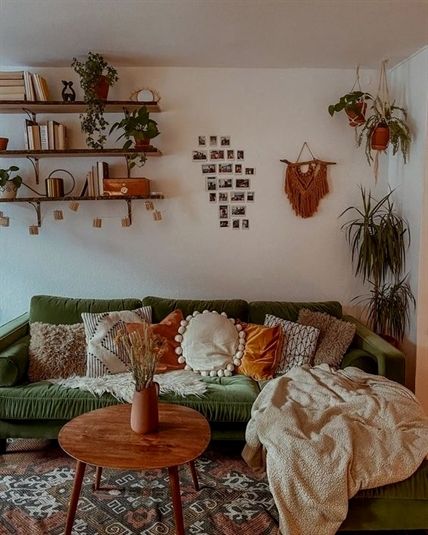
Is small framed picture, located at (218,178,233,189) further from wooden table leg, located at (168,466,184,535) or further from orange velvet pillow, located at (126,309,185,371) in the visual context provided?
wooden table leg, located at (168,466,184,535)

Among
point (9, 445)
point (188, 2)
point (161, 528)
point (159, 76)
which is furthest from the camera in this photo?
point (159, 76)

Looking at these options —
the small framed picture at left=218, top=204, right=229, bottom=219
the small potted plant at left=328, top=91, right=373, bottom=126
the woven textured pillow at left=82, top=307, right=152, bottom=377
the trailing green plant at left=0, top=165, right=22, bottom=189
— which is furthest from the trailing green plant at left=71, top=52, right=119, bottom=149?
the small potted plant at left=328, top=91, right=373, bottom=126

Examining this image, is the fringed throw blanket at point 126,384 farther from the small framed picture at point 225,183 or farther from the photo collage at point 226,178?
the small framed picture at point 225,183

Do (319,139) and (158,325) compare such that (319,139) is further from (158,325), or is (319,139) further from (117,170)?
(158,325)

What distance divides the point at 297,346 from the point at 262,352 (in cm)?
23

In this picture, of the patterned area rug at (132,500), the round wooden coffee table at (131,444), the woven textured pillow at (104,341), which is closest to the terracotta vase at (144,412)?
the round wooden coffee table at (131,444)

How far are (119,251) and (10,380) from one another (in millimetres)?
1247

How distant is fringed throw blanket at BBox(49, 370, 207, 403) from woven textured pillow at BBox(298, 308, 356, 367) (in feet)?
2.67

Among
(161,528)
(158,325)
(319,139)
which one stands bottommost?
(161,528)

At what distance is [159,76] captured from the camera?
3283mm

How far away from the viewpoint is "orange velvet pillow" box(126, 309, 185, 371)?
288 centimetres

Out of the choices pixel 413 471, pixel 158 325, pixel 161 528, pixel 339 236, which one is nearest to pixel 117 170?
pixel 158 325

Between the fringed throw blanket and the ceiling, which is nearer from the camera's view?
the ceiling

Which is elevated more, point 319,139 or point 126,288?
point 319,139
